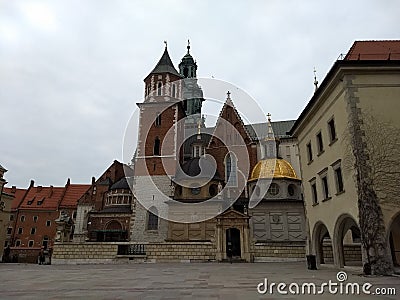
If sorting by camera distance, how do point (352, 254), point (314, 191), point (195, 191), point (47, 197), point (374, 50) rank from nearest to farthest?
point (374, 50) < point (314, 191) < point (352, 254) < point (195, 191) < point (47, 197)

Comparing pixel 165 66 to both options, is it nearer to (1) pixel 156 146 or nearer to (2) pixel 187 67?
(1) pixel 156 146

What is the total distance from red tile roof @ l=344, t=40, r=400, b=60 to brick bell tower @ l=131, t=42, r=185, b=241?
23.9 meters

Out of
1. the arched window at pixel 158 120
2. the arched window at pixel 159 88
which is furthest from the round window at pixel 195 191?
the arched window at pixel 159 88

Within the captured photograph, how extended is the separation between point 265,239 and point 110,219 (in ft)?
59.4

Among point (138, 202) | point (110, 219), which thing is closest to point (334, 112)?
point (138, 202)

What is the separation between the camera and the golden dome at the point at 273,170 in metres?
35.0

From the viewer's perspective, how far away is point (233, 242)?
94.7 feet

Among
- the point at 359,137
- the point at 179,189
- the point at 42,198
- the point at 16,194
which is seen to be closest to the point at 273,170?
the point at 179,189

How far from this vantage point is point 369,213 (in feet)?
44.0

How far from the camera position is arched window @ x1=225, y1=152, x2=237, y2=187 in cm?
3926

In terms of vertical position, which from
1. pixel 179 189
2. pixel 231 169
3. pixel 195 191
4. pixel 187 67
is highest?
pixel 187 67

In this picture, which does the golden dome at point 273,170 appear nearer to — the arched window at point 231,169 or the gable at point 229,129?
the arched window at point 231,169

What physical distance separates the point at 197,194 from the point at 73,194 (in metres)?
30.8

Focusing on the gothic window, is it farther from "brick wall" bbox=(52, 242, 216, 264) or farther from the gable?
the gable
